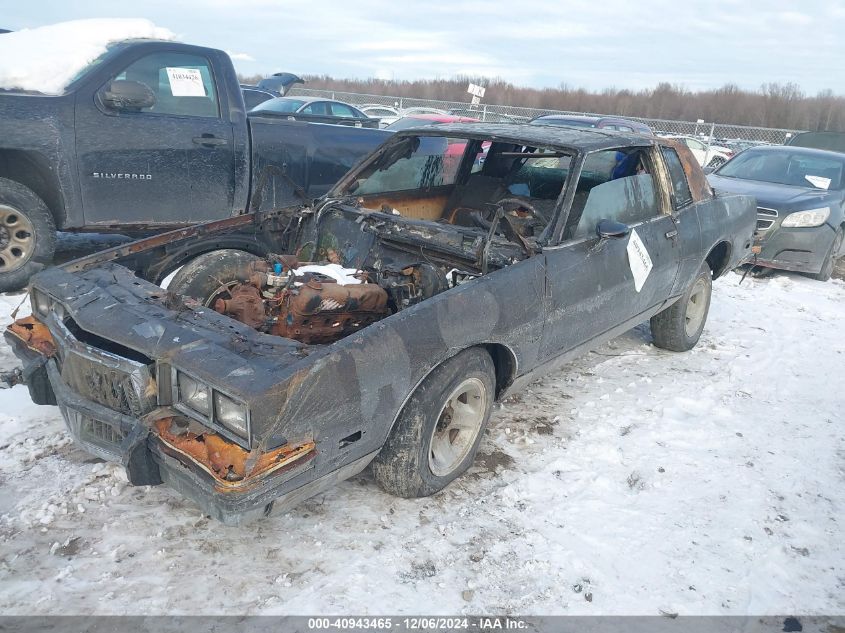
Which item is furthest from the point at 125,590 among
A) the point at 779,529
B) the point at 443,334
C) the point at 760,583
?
the point at 779,529

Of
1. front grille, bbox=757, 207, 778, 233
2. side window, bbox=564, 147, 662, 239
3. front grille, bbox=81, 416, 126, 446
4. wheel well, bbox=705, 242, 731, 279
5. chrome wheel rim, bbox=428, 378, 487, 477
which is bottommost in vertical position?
chrome wheel rim, bbox=428, 378, 487, 477

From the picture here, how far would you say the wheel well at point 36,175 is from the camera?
16.4 ft

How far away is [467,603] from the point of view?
2.47 meters

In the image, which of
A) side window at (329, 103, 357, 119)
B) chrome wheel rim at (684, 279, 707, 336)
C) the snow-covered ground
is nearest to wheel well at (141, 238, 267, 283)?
the snow-covered ground

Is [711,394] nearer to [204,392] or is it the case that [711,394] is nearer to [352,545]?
[352,545]

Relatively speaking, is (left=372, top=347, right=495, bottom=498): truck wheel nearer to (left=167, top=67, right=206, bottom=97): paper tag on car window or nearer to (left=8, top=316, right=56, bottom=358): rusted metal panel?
(left=8, top=316, right=56, bottom=358): rusted metal panel

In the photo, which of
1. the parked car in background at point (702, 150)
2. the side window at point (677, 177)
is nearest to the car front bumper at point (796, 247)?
the side window at point (677, 177)

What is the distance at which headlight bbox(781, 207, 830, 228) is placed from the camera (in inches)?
291

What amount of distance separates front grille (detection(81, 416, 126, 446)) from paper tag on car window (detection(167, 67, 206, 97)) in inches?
150

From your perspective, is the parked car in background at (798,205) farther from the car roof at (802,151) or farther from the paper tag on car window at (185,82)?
the paper tag on car window at (185,82)

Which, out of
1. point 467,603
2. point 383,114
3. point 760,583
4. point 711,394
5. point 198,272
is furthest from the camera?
point 383,114

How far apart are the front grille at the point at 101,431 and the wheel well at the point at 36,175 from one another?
318 cm

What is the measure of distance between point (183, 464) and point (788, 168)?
28.4ft

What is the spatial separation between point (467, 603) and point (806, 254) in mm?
6855
